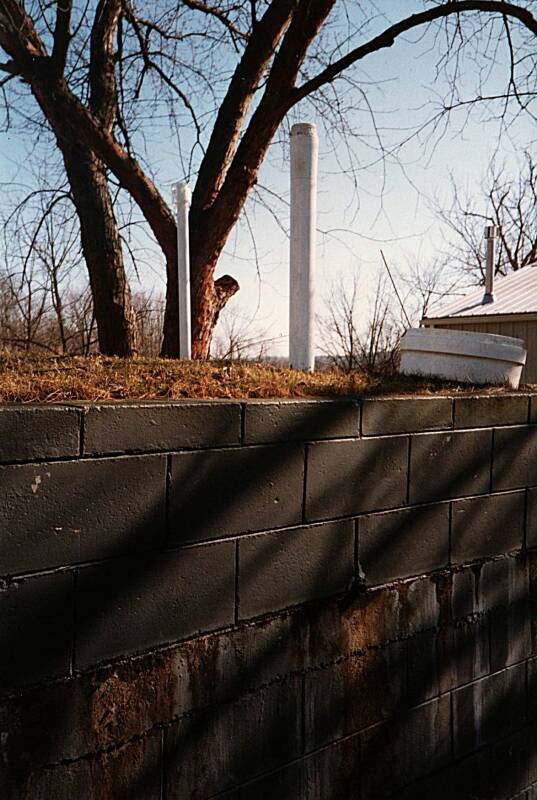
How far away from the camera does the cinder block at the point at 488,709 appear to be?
266cm

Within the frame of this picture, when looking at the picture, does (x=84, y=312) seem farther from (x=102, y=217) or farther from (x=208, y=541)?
(x=208, y=541)

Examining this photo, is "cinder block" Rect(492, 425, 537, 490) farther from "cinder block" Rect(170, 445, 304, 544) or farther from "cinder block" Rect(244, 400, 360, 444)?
"cinder block" Rect(170, 445, 304, 544)

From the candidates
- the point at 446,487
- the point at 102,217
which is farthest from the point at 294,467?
the point at 102,217

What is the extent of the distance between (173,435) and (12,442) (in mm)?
418

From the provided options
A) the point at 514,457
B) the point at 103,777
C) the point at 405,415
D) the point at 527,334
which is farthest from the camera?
the point at 527,334

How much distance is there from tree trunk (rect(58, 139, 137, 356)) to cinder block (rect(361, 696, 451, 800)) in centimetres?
506

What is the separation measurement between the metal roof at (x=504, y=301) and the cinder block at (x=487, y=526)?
7.32 metres

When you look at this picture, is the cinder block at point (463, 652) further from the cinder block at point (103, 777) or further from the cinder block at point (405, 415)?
the cinder block at point (103, 777)

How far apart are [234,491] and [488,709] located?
1.53m

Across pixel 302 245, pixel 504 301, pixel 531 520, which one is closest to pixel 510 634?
pixel 531 520

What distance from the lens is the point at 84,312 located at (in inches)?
448

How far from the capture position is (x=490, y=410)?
8.99ft

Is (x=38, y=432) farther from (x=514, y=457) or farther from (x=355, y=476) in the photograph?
(x=514, y=457)

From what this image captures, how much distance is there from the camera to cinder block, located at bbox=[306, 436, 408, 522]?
2180 millimetres
